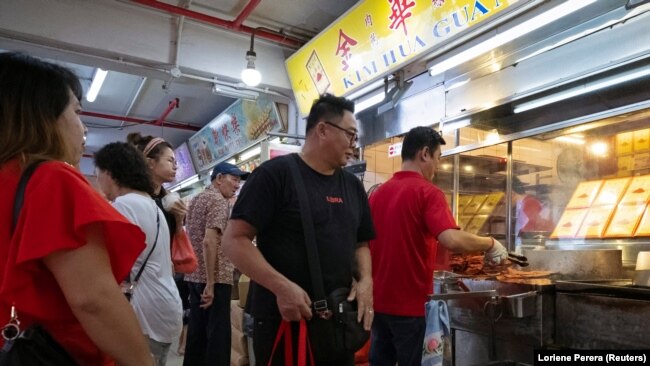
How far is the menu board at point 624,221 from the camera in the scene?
371cm

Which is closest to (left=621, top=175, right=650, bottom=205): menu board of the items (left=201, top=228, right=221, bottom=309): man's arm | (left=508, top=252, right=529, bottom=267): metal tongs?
(left=508, top=252, right=529, bottom=267): metal tongs

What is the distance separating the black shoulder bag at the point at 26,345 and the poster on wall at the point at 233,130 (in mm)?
5897

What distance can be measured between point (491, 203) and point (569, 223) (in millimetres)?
1047

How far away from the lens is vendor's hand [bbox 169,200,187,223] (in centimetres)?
270

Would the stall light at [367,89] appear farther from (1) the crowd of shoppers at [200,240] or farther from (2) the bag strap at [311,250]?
(2) the bag strap at [311,250]

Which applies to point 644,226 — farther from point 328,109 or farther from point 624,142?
point 328,109

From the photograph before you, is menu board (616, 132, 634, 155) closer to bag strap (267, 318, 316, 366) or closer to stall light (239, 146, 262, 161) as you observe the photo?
bag strap (267, 318, 316, 366)

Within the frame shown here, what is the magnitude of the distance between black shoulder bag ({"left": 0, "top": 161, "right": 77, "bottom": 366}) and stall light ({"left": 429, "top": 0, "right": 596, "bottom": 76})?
341cm

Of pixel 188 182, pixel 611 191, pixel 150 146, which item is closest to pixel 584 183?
pixel 611 191

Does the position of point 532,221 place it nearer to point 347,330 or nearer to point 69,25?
point 347,330

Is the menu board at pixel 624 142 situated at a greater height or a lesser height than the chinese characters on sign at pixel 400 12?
lesser

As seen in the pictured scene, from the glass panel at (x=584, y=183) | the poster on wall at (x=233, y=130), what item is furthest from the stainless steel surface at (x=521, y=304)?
the poster on wall at (x=233, y=130)

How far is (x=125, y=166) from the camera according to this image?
2.25 meters

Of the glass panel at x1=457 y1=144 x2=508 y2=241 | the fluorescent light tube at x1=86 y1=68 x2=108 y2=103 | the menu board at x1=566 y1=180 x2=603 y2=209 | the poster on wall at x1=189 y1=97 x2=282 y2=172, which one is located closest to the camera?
the menu board at x1=566 y1=180 x2=603 y2=209
